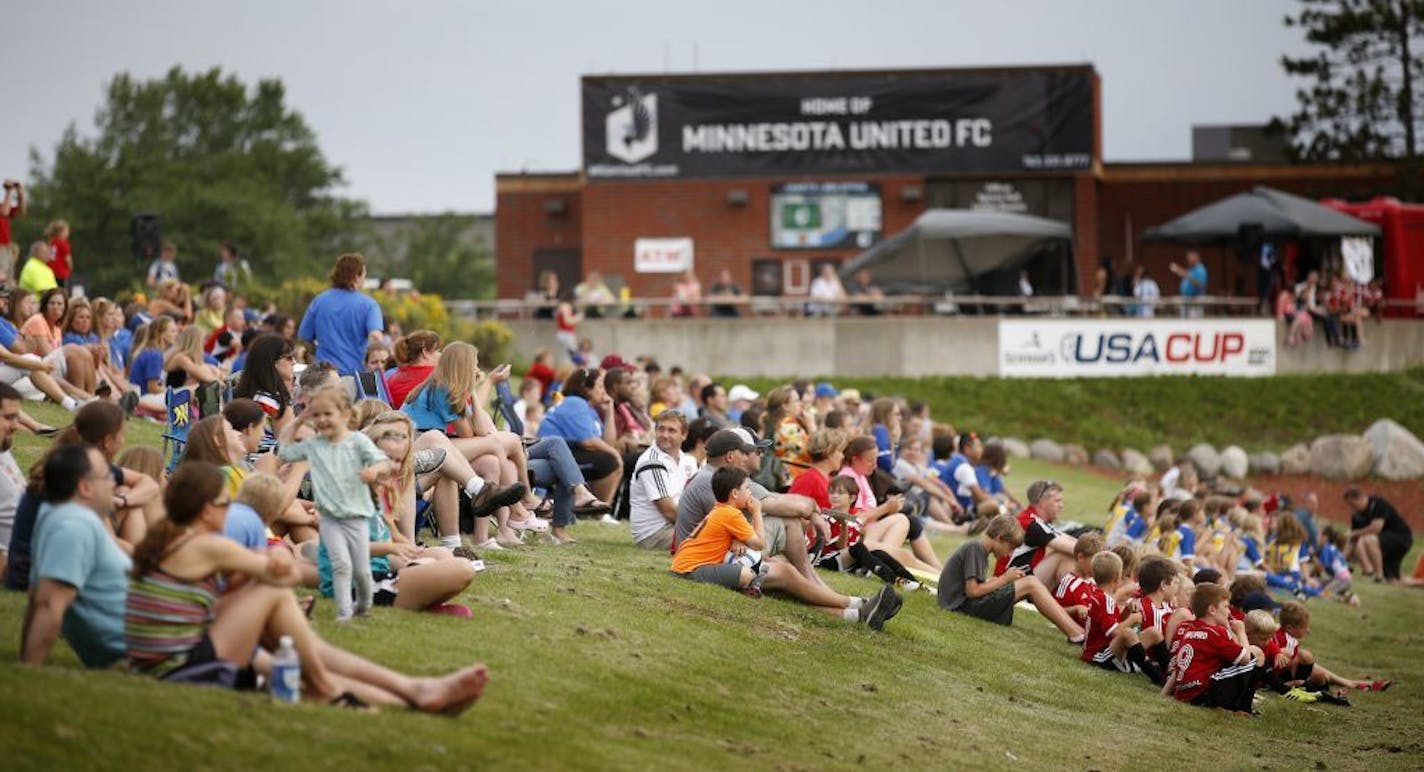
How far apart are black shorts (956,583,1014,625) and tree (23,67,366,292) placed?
48.6 m

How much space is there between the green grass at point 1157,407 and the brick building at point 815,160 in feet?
21.9

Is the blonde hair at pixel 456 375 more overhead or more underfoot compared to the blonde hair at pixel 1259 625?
more overhead

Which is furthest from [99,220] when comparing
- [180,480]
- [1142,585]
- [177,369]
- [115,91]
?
[180,480]

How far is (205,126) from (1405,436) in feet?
184

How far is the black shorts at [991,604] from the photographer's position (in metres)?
18.3

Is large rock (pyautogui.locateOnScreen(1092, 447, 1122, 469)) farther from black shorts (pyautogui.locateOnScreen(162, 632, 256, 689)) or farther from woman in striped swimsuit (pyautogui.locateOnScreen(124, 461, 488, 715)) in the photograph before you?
black shorts (pyautogui.locateOnScreen(162, 632, 256, 689))

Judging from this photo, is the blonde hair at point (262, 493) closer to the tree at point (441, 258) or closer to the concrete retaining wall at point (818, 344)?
the concrete retaining wall at point (818, 344)

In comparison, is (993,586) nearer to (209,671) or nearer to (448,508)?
(448,508)

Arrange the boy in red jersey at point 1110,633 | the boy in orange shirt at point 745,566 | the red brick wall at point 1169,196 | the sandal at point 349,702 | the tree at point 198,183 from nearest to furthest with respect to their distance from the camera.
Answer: the sandal at point 349,702 < the boy in orange shirt at point 745,566 < the boy in red jersey at point 1110,633 < the red brick wall at point 1169,196 < the tree at point 198,183

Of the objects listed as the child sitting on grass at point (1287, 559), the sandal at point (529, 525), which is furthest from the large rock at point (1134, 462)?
the sandal at point (529, 525)

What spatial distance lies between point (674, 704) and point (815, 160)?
4001 centimetres

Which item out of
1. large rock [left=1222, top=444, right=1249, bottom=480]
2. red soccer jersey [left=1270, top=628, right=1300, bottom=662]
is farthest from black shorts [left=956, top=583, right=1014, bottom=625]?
large rock [left=1222, top=444, right=1249, bottom=480]

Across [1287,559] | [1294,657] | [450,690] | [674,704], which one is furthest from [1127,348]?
[450,690]

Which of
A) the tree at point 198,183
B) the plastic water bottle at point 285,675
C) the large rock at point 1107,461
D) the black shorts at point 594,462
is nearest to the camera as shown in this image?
the plastic water bottle at point 285,675
